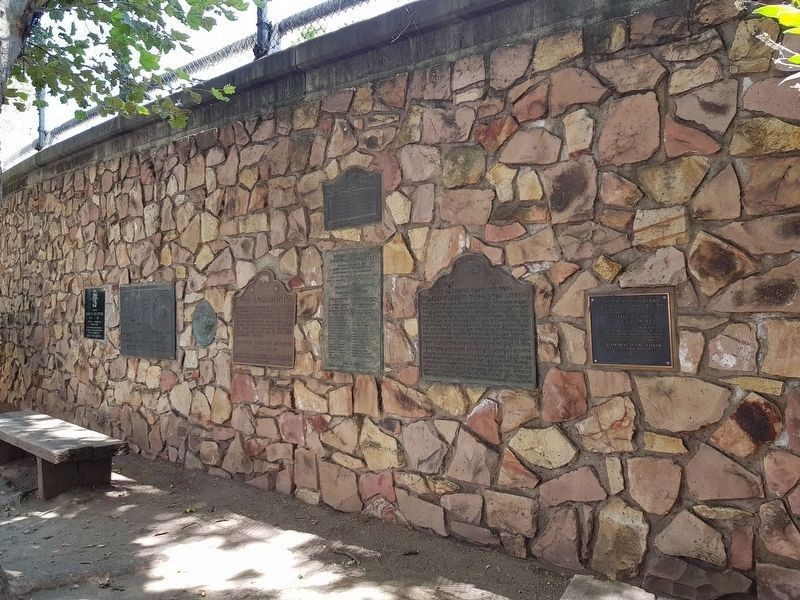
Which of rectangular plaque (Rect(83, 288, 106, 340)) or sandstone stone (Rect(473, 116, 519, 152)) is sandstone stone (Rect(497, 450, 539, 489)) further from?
rectangular plaque (Rect(83, 288, 106, 340))

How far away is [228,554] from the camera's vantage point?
3492 mm

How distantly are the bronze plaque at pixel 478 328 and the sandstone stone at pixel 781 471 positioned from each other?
3.59ft

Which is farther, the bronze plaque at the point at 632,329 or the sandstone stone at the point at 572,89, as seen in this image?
the sandstone stone at the point at 572,89

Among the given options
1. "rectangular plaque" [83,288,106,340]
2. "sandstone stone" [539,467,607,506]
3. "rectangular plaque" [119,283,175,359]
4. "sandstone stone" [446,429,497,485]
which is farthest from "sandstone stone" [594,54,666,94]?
"rectangular plaque" [83,288,106,340]

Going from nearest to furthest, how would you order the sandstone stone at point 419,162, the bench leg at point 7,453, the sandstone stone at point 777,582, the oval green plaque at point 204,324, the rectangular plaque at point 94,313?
the sandstone stone at point 777,582, the sandstone stone at point 419,162, the oval green plaque at point 204,324, the bench leg at point 7,453, the rectangular plaque at point 94,313

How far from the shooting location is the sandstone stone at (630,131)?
9.29ft

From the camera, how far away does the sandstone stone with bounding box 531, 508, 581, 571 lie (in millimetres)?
2992

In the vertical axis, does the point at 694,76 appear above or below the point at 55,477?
above

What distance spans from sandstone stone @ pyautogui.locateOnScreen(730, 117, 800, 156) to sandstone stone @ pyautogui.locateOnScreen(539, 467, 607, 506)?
1651 millimetres

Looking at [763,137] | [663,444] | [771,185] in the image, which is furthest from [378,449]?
[763,137]

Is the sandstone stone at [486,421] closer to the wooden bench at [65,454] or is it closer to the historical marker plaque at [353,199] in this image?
the historical marker plaque at [353,199]

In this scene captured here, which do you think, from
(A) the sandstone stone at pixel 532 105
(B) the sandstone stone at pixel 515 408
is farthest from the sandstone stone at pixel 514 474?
(A) the sandstone stone at pixel 532 105

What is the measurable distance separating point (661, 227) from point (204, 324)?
369 cm

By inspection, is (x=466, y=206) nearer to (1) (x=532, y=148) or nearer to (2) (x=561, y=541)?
(1) (x=532, y=148)
